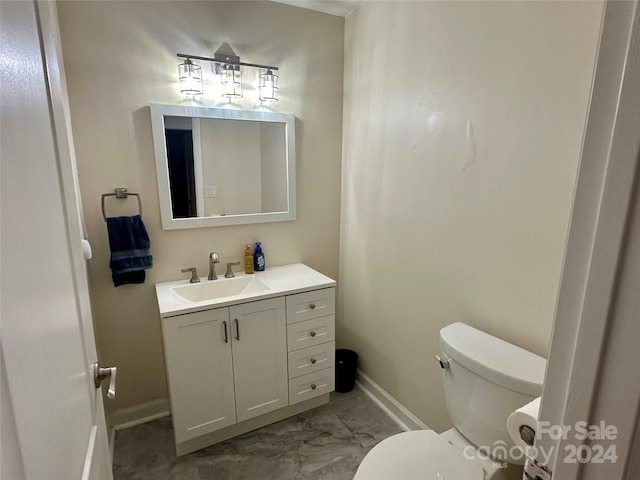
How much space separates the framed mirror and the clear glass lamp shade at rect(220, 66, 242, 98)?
0.10m

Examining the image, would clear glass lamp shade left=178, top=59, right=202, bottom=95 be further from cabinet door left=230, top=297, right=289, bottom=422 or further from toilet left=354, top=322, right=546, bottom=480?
toilet left=354, top=322, right=546, bottom=480

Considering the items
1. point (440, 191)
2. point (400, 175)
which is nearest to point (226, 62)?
point (400, 175)

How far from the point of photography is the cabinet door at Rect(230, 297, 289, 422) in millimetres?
1874

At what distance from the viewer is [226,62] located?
1.97m

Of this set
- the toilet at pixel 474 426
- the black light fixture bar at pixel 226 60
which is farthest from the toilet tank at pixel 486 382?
the black light fixture bar at pixel 226 60

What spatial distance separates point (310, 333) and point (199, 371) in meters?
0.65

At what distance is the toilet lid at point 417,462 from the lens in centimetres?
123

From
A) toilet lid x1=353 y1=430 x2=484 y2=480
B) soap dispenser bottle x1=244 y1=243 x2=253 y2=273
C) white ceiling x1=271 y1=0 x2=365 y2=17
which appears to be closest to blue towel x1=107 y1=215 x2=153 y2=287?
soap dispenser bottle x1=244 y1=243 x2=253 y2=273

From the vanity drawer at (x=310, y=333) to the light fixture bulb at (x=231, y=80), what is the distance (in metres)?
1.41

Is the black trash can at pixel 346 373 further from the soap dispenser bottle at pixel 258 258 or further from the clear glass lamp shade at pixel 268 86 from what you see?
the clear glass lamp shade at pixel 268 86

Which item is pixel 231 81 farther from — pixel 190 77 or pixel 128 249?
pixel 128 249

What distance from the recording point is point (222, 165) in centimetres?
213

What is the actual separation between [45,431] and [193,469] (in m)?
1.62

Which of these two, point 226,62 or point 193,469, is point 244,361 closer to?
point 193,469
